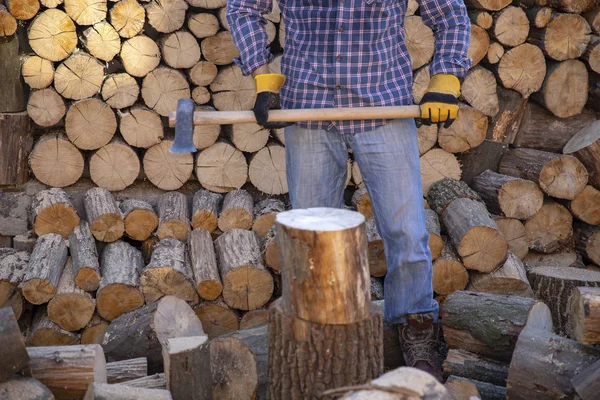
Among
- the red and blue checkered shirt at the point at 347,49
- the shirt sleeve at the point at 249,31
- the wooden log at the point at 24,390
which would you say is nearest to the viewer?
the wooden log at the point at 24,390

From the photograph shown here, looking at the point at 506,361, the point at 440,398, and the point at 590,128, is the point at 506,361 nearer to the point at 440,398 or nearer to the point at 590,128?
the point at 440,398

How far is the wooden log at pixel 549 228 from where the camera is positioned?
4523 mm

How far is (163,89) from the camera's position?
427 cm

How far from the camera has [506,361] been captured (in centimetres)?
315

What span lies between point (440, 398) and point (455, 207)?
2.30m

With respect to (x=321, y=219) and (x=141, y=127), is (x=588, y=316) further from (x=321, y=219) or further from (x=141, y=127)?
(x=141, y=127)

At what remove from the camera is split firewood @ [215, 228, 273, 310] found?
3.86 m

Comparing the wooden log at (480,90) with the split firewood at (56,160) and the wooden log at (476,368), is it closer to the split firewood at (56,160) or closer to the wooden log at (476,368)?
the wooden log at (476,368)

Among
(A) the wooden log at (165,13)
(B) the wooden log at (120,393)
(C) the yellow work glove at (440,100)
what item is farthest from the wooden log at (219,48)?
(B) the wooden log at (120,393)

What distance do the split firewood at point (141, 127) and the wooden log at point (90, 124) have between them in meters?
0.07

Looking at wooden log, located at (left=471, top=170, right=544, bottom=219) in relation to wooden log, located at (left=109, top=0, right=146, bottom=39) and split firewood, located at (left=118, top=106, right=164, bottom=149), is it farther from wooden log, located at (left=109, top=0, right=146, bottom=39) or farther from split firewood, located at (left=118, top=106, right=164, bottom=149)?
wooden log, located at (left=109, top=0, right=146, bottom=39)

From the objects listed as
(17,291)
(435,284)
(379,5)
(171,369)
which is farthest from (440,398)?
(17,291)

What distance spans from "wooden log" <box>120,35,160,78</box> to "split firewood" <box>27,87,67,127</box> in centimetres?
46

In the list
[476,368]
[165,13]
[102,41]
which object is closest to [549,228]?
[476,368]
